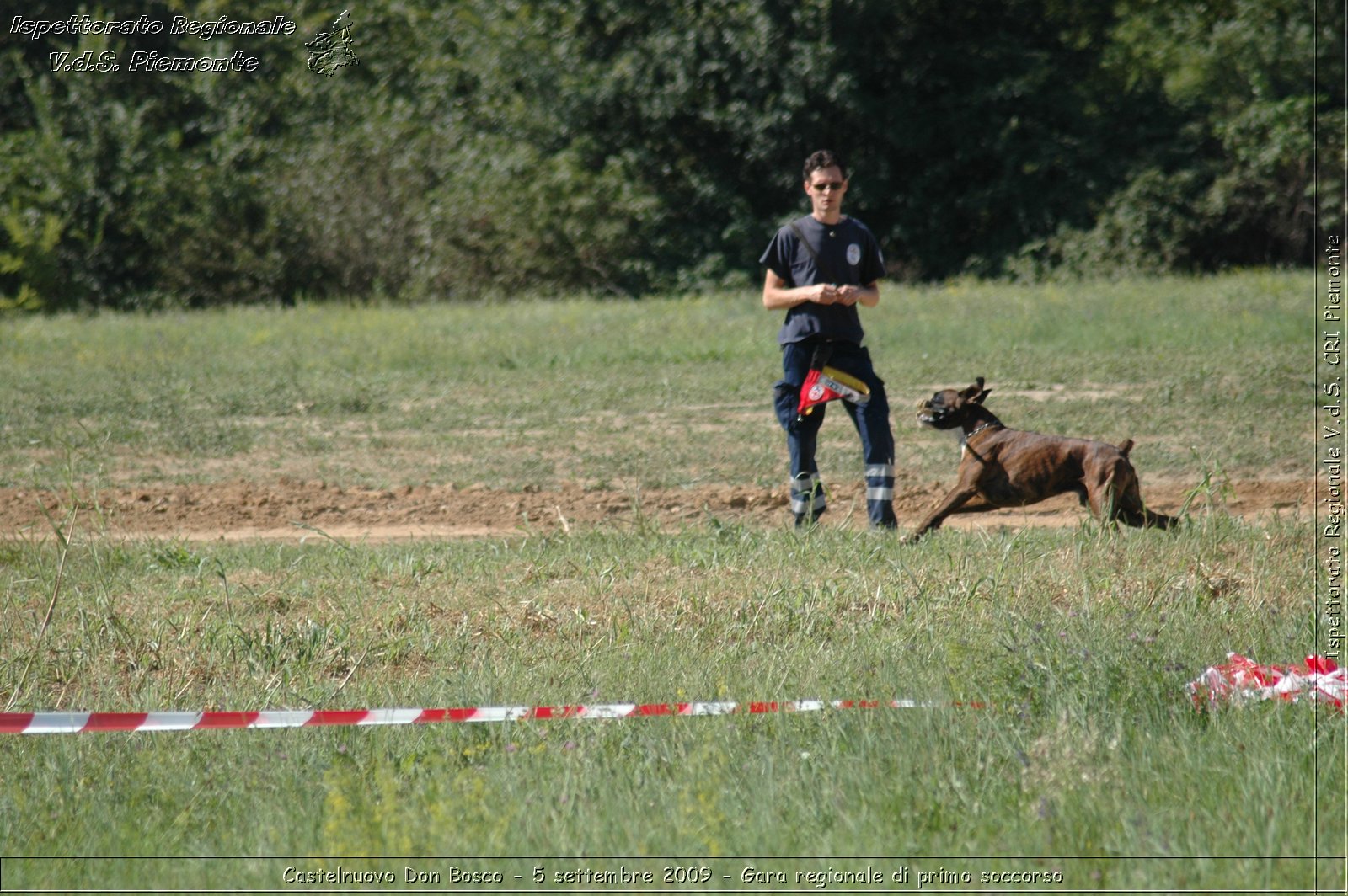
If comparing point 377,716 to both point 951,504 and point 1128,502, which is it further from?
point 1128,502

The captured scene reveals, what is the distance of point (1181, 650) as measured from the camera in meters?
5.13

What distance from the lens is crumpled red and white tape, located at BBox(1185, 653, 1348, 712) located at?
4.51 metres

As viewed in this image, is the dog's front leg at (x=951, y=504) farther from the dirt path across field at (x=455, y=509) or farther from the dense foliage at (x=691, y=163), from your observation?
the dense foliage at (x=691, y=163)

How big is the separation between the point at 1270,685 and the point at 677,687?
6.65 ft

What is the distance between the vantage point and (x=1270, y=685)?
4.63 m

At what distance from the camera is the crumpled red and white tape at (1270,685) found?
451 cm

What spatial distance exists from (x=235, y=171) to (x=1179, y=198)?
65.2ft

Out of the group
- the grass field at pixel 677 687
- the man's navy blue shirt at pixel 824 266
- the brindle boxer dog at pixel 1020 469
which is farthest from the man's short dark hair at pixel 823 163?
the grass field at pixel 677 687

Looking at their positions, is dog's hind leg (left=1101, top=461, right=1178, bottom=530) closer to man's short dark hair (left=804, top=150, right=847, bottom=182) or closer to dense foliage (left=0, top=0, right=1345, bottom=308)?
man's short dark hair (left=804, top=150, right=847, bottom=182)

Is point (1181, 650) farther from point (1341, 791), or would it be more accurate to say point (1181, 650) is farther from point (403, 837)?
point (403, 837)

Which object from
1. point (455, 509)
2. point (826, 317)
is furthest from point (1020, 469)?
point (455, 509)

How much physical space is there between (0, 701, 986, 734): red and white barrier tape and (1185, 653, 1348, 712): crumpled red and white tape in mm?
750

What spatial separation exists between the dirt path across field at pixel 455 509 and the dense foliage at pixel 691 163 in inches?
756

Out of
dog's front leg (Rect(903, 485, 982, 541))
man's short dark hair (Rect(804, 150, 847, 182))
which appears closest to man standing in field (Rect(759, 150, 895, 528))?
man's short dark hair (Rect(804, 150, 847, 182))
